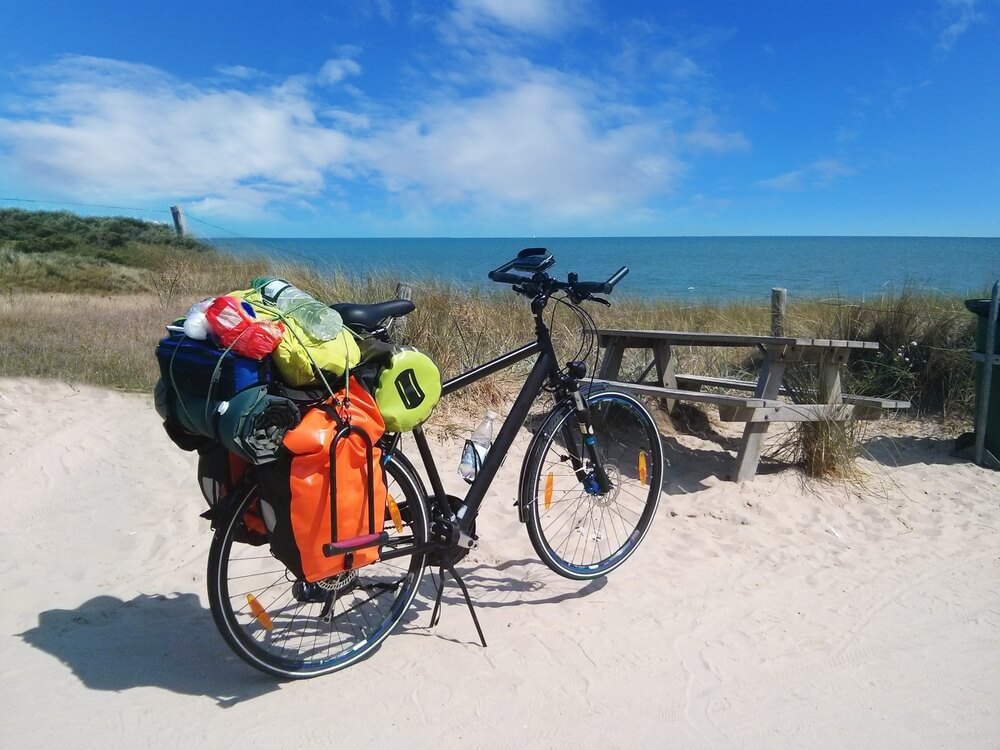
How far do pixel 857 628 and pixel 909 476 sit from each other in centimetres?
271

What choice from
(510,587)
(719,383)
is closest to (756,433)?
(719,383)

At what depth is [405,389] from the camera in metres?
2.74

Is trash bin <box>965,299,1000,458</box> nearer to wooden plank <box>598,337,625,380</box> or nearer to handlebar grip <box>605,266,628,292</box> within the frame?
wooden plank <box>598,337,625,380</box>

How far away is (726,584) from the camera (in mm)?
3717

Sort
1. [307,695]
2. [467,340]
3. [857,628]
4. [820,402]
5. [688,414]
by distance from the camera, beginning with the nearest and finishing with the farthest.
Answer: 1. [307,695]
2. [857,628]
3. [820,402]
4. [688,414]
5. [467,340]

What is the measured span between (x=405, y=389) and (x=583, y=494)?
5.36 feet

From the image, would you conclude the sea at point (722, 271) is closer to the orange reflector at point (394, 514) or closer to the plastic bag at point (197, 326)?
the orange reflector at point (394, 514)

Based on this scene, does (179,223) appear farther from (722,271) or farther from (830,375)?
(722,271)

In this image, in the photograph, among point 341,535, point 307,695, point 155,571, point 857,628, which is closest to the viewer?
point 341,535

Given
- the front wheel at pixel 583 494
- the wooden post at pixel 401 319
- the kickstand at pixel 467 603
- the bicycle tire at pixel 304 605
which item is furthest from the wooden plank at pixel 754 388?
the bicycle tire at pixel 304 605

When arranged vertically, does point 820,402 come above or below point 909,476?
above

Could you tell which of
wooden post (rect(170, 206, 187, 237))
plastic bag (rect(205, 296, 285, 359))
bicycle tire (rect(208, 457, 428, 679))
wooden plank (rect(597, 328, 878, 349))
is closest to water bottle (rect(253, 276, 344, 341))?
plastic bag (rect(205, 296, 285, 359))

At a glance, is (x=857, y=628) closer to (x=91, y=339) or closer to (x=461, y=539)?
(x=461, y=539)

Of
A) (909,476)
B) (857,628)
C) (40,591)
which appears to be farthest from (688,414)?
(40,591)
